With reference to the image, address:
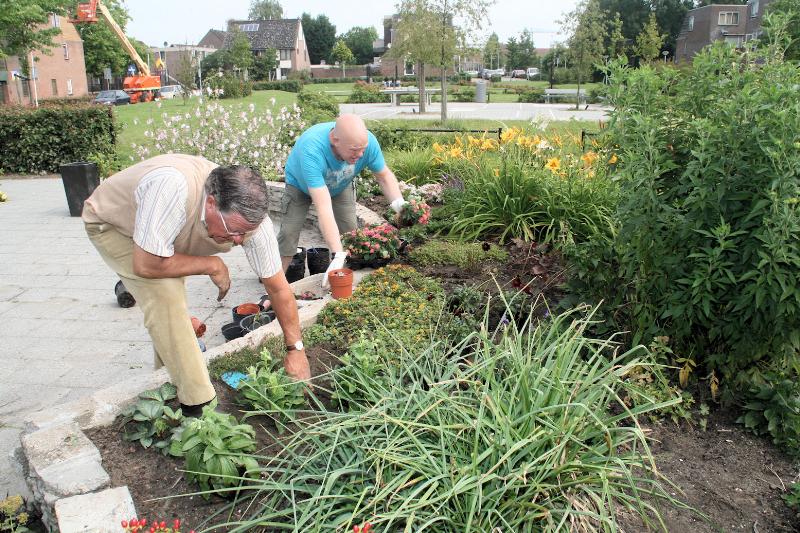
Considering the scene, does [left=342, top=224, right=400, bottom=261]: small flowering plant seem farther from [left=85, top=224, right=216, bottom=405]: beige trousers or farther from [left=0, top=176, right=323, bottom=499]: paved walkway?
[left=85, top=224, right=216, bottom=405]: beige trousers

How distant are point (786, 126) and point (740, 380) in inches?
48.3

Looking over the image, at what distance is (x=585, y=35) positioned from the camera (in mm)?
28781

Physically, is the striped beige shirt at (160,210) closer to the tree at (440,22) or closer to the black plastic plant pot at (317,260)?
the black plastic plant pot at (317,260)

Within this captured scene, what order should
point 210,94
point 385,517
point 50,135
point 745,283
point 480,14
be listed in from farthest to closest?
point 480,14 < point 50,135 < point 210,94 < point 745,283 < point 385,517

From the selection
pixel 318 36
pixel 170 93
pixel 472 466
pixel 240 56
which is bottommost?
pixel 472 466

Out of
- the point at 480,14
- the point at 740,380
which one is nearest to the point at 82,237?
the point at 740,380

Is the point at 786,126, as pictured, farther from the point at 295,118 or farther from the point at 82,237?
the point at 295,118

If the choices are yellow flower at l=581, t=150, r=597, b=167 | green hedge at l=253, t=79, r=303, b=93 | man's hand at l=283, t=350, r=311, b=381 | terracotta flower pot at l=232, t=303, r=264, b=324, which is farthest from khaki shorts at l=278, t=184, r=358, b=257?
green hedge at l=253, t=79, r=303, b=93

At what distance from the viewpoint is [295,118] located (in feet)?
34.8

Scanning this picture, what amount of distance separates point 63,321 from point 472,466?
4.44 meters

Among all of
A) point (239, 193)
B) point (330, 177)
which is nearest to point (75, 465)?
point (239, 193)

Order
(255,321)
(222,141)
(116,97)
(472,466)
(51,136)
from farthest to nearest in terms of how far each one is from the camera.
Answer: (116,97) < (51,136) < (222,141) < (255,321) < (472,466)

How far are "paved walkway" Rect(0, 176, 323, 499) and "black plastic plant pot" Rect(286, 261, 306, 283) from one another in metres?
0.45

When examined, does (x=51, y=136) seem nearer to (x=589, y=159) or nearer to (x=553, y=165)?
(x=553, y=165)
